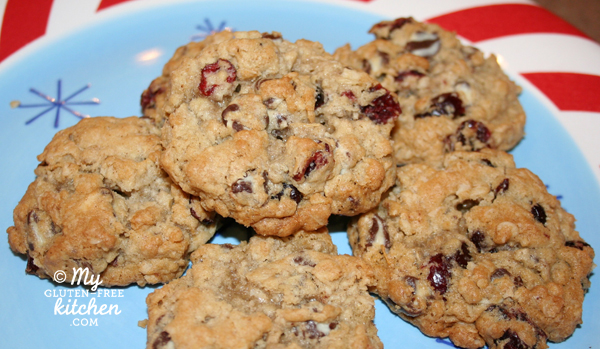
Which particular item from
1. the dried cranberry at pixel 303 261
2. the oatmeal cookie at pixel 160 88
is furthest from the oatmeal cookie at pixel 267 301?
the oatmeal cookie at pixel 160 88

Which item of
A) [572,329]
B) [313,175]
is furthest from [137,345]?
[572,329]

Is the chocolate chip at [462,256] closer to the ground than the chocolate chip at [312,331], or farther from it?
farther from it

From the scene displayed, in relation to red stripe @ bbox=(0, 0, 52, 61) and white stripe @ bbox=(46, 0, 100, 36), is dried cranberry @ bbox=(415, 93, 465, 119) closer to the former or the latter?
white stripe @ bbox=(46, 0, 100, 36)

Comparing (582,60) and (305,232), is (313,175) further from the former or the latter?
(582,60)

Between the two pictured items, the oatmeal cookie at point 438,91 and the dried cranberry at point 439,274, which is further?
the oatmeal cookie at point 438,91

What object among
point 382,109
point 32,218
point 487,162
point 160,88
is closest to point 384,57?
point 382,109

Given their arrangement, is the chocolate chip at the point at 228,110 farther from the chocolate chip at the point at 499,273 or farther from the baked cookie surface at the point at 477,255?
the chocolate chip at the point at 499,273
